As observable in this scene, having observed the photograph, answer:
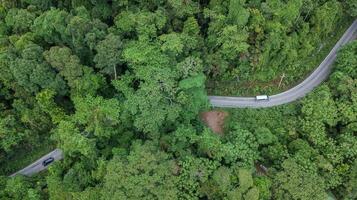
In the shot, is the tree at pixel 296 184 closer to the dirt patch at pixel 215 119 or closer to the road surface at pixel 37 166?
the dirt patch at pixel 215 119

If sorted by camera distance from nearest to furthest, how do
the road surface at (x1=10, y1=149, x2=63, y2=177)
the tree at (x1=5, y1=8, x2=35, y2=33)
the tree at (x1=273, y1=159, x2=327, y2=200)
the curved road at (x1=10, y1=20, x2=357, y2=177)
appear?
the tree at (x1=273, y1=159, x2=327, y2=200), the tree at (x1=5, y1=8, x2=35, y2=33), the road surface at (x1=10, y1=149, x2=63, y2=177), the curved road at (x1=10, y1=20, x2=357, y2=177)

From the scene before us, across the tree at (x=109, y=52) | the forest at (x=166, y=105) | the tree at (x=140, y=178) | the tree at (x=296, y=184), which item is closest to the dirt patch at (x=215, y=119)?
the forest at (x=166, y=105)

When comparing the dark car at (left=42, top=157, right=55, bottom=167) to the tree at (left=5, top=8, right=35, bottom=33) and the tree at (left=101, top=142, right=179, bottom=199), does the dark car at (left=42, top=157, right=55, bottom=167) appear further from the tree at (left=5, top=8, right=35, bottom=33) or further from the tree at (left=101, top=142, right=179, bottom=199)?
the tree at (left=5, top=8, right=35, bottom=33)

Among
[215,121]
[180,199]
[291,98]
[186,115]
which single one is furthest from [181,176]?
[291,98]

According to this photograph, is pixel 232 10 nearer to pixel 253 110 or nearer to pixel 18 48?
pixel 253 110

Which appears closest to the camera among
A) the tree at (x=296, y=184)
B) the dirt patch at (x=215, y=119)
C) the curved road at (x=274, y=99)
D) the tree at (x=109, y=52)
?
the tree at (x=296, y=184)

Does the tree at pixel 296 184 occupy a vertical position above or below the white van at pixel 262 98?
below

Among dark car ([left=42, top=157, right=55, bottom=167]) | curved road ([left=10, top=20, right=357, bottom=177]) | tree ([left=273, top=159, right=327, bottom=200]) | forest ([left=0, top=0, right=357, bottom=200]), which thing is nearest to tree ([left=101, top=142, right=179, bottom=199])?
forest ([left=0, top=0, right=357, bottom=200])
